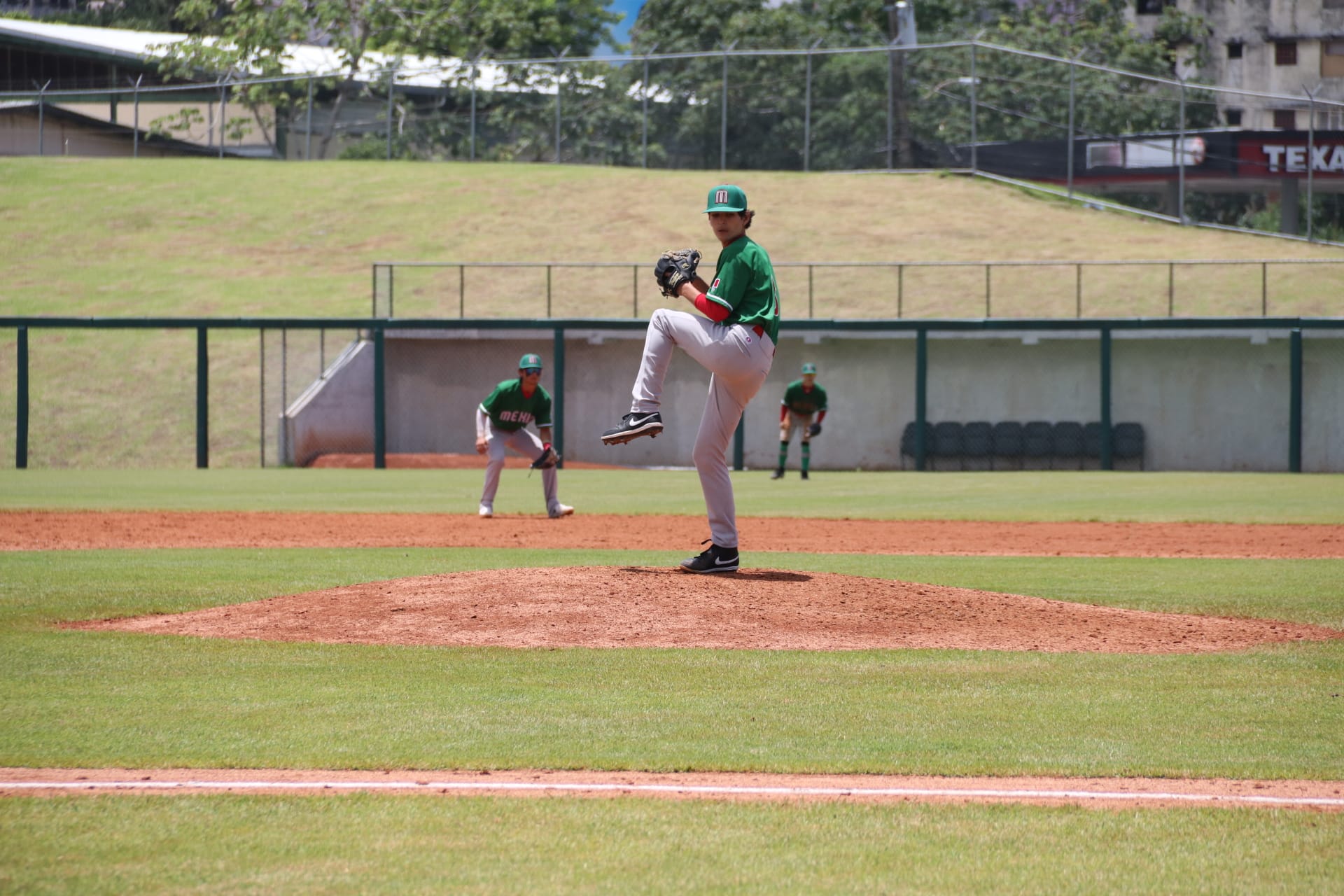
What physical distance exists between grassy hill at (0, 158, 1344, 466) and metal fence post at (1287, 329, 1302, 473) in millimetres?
4987

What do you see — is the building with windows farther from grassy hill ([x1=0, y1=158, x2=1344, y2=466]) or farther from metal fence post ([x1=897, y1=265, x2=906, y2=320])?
metal fence post ([x1=897, y1=265, x2=906, y2=320])

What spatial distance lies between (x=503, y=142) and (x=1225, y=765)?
49885 mm

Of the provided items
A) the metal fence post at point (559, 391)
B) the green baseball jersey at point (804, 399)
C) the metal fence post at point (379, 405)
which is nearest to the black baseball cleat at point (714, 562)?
the green baseball jersey at point (804, 399)

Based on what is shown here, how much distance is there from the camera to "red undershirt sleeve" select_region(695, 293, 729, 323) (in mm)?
8203

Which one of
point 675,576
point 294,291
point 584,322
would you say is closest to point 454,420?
point 584,322

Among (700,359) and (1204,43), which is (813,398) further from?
(1204,43)

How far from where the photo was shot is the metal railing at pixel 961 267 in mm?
33469

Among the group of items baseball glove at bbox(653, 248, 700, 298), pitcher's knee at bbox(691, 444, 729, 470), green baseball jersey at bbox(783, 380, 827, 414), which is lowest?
pitcher's knee at bbox(691, 444, 729, 470)

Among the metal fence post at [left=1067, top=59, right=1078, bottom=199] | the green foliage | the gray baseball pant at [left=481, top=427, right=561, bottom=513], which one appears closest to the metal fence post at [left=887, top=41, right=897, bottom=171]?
the metal fence post at [left=1067, top=59, right=1078, bottom=199]

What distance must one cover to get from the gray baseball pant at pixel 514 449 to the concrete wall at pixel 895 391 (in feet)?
47.3

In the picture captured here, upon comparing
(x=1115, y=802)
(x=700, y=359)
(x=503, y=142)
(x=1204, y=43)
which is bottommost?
(x=1115, y=802)

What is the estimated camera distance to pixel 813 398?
25.4 m

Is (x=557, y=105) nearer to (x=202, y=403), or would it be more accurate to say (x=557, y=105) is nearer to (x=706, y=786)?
(x=202, y=403)

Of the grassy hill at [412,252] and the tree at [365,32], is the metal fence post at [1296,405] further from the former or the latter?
the tree at [365,32]
